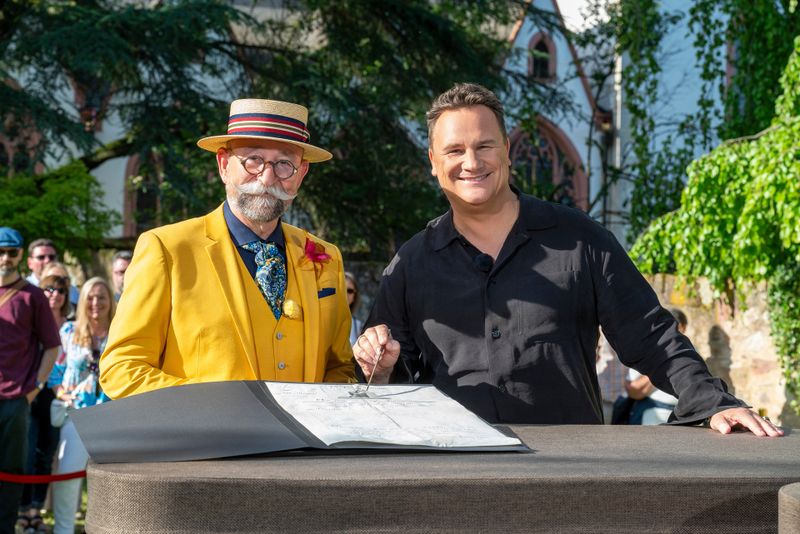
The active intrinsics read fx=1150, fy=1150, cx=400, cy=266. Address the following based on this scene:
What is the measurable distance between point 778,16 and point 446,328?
1186cm

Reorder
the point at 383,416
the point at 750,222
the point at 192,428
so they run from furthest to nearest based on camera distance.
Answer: the point at 750,222 → the point at 383,416 → the point at 192,428

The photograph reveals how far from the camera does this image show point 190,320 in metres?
2.84

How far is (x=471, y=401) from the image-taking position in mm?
2863

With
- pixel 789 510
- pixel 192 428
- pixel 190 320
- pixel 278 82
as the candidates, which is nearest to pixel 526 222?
pixel 190 320

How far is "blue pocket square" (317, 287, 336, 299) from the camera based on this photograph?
3156 mm

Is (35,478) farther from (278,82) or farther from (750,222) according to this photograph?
(278,82)

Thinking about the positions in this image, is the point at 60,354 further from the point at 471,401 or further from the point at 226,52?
the point at 226,52

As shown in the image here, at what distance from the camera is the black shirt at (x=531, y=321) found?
2.87 meters

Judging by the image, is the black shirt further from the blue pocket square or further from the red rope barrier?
the red rope barrier

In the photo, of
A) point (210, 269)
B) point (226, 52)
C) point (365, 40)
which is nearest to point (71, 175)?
point (226, 52)

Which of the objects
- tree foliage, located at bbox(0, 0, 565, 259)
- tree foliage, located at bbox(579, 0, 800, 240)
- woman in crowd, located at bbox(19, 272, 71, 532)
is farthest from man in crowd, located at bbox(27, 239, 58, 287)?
tree foliage, located at bbox(579, 0, 800, 240)

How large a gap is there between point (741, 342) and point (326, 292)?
8216mm

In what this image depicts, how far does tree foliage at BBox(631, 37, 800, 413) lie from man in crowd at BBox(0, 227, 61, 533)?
223 inches

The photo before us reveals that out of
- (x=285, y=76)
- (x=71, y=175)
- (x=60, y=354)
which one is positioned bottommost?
(x=60, y=354)
